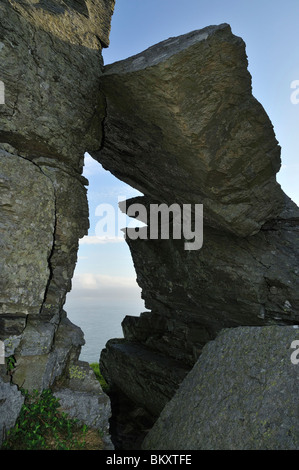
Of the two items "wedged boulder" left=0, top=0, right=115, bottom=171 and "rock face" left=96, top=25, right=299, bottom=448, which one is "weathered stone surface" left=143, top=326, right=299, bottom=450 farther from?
"wedged boulder" left=0, top=0, right=115, bottom=171

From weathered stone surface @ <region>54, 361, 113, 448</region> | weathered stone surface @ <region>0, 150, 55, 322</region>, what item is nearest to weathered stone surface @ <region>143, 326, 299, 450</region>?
weathered stone surface @ <region>54, 361, 113, 448</region>

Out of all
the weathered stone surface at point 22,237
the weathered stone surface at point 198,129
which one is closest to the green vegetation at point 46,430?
the weathered stone surface at point 22,237

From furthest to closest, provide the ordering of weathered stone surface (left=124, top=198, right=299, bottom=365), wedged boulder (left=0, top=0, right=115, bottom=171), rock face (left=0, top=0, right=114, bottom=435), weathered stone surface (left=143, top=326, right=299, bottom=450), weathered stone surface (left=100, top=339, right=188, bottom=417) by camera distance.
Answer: weathered stone surface (left=100, top=339, right=188, bottom=417)
weathered stone surface (left=124, top=198, right=299, bottom=365)
wedged boulder (left=0, top=0, right=115, bottom=171)
rock face (left=0, top=0, right=114, bottom=435)
weathered stone surface (left=143, top=326, right=299, bottom=450)

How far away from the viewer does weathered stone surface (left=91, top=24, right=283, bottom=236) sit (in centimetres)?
716

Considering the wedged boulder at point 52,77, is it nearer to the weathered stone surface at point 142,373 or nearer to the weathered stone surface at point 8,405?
the weathered stone surface at point 8,405

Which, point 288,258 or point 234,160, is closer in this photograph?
point 234,160

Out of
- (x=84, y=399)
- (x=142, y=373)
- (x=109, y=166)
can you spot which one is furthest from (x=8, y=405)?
(x=142, y=373)

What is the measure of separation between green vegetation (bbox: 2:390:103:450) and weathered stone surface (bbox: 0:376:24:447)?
11cm

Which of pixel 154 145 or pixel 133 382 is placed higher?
pixel 154 145

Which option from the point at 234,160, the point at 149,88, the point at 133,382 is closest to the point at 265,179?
the point at 234,160

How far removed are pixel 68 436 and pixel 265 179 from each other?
8.81 meters

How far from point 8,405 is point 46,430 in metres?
0.92

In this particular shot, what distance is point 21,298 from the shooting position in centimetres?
620
